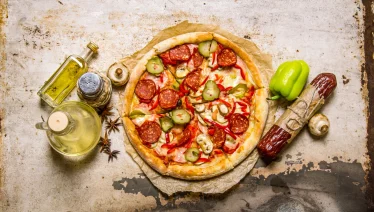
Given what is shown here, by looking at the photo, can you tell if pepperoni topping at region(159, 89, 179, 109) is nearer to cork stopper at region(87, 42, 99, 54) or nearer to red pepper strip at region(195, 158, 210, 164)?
red pepper strip at region(195, 158, 210, 164)

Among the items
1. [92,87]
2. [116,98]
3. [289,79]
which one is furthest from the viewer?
[116,98]

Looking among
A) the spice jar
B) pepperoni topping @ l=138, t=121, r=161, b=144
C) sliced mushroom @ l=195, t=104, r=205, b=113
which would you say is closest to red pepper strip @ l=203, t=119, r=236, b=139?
sliced mushroom @ l=195, t=104, r=205, b=113

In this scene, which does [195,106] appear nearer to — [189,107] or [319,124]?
[189,107]

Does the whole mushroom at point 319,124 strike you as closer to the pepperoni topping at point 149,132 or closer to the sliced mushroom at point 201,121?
the sliced mushroom at point 201,121

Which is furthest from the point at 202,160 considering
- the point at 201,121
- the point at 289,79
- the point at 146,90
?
the point at 289,79

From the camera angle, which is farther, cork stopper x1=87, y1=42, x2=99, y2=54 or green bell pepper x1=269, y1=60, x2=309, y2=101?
cork stopper x1=87, y1=42, x2=99, y2=54

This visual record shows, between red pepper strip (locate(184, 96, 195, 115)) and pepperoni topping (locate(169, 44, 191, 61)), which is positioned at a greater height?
pepperoni topping (locate(169, 44, 191, 61))
